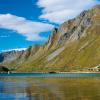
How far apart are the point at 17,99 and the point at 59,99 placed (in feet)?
21.2

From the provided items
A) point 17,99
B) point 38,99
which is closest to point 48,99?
point 38,99

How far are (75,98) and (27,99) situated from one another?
718 cm

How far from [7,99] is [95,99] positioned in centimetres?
1351

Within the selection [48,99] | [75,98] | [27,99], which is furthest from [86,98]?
[27,99]

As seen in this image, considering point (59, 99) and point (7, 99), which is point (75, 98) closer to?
point (59, 99)

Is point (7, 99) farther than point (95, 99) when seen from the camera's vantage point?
Yes

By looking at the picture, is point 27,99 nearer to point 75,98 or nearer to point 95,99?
point 75,98

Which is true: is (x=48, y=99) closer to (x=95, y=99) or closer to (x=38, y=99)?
(x=38, y=99)

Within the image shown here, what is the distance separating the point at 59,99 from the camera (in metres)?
49.8

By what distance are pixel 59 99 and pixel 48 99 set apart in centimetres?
162

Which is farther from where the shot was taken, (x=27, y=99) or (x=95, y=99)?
(x=27, y=99)

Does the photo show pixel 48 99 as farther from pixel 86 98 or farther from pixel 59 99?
pixel 86 98

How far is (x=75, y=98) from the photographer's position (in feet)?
166

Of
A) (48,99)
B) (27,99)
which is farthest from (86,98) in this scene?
(27,99)
